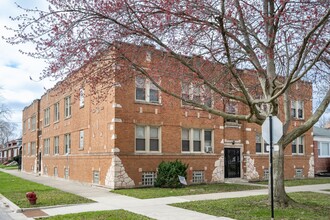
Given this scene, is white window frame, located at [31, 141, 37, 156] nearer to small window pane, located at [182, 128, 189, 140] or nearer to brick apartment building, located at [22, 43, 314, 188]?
brick apartment building, located at [22, 43, 314, 188]

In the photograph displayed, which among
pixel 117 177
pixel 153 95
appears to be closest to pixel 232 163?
pixel 153 95

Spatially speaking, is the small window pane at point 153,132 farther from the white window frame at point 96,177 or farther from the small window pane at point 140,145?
the white window frame at point 96,177

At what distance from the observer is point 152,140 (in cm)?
2186

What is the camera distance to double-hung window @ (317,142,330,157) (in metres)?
34.8

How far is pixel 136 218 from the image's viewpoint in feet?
36.3

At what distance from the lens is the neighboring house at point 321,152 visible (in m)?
34.1

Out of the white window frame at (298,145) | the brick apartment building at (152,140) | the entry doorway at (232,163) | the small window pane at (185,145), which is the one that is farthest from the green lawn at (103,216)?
the white window frame at (298,145)

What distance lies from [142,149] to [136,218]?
1035 centimetres

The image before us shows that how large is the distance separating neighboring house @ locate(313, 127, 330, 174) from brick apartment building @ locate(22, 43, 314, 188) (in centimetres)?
406

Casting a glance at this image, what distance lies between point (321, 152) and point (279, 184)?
23.9 meters

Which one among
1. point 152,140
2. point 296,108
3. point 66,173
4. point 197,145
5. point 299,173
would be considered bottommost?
point 299,173

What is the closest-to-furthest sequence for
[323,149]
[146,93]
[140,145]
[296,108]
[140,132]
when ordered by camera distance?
1. [140,145]
2. [140,132]
3. [146,93]
4. [296,108]
5. [323,149]

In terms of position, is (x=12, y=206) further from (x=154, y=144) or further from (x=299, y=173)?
(x=299, y=173)

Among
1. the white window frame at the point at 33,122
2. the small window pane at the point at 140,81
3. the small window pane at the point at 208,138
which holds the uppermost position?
the small window pane at the point at 140,81
